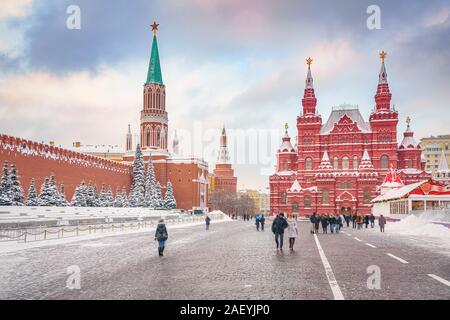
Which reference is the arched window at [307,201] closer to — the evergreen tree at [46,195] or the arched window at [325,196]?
the arched window at [325,196]

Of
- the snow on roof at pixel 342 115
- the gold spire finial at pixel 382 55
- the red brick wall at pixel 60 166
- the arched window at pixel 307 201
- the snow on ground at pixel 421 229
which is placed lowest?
the snow on ground at pixel 421 229

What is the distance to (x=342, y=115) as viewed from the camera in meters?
77.6

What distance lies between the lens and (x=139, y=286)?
31.4 ft

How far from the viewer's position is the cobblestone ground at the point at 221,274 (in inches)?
344

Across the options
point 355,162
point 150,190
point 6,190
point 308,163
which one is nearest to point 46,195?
point 6,190

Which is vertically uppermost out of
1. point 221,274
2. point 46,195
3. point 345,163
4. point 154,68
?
point 154,68

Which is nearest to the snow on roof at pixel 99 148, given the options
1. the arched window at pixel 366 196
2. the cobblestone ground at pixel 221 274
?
the arched window at pixel 366 196

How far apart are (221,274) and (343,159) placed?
66.3 meters

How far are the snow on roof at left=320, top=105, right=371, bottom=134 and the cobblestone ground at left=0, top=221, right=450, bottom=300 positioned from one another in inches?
2406

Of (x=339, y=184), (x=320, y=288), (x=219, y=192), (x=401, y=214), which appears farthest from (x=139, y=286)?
(x=219, y=192)

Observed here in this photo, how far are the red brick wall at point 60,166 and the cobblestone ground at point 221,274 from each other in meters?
36.5

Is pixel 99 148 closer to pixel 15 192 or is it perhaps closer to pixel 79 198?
pixel 79 198

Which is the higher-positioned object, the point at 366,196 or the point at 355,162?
the point at 355,162
